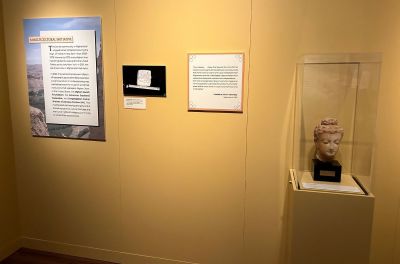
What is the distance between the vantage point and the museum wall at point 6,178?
8.68 ft

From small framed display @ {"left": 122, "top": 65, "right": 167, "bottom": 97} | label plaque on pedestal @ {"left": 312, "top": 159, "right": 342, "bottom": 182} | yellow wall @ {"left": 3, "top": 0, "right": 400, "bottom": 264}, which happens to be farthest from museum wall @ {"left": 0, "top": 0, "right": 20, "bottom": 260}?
label plaque on pedestal @ {"left": 312, "top": 159, "right": 342, "bottom": 182}

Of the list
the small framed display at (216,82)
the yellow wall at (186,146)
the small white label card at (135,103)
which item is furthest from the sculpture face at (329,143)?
the small white label card at (135,103)

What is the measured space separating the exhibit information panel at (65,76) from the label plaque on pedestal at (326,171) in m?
1.70

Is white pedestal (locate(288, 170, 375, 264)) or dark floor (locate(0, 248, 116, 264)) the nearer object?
white pedestal (locate(288, 170, 375, 264))

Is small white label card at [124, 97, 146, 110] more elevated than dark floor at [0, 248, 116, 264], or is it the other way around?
small white label card at [124, 97, 146, 110]

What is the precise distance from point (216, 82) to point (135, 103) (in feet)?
2.28

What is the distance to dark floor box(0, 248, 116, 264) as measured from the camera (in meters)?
2.68

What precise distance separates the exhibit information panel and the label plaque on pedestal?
5.58 feet

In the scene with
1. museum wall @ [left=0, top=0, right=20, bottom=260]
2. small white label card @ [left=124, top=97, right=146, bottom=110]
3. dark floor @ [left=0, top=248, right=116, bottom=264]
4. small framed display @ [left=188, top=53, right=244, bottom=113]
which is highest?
small framed display @ [left=188, top=53, right=244, bottom=113]

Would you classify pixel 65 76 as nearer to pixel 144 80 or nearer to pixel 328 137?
pixel 144 80

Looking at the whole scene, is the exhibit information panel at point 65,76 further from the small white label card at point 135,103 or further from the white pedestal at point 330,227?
the white pedestal at point 330,227

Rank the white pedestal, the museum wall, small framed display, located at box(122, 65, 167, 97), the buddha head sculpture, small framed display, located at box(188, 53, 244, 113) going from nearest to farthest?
the white pedestal → the buddha head sculpture → small framed display, located at box(188, 53, 244, 113) → small framed display, located at box(122, 65, 167, 97) → the museum wall

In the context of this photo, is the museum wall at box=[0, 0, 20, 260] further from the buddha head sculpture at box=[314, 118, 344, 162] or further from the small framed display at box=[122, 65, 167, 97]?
the buddha head sculpture at box=[314, 118, 344, 162]

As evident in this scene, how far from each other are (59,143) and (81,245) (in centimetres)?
96
